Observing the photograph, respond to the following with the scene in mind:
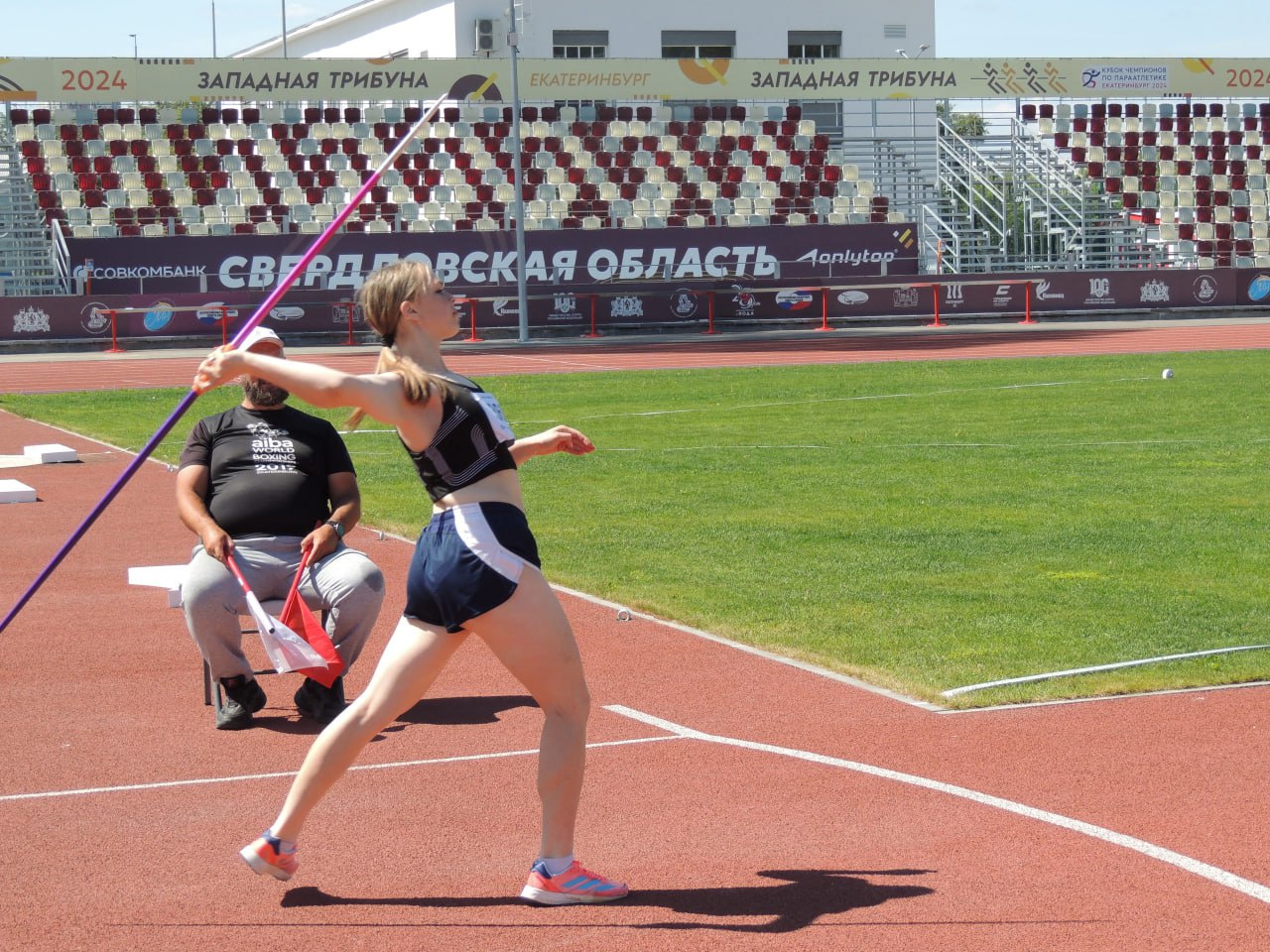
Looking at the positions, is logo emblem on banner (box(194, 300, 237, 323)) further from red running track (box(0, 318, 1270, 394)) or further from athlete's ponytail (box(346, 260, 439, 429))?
athlete's ponytail (box(346, 260, 439, 429))

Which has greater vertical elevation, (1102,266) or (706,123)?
(706,123)

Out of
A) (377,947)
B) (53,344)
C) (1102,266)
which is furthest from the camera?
(1102,266)

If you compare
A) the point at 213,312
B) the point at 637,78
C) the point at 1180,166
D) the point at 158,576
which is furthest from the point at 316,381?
the point at 1180,166

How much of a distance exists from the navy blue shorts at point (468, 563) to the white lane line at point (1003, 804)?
1992 mm

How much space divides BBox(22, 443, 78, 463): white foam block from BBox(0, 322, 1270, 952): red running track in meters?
9.03

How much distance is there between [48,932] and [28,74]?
41.0m

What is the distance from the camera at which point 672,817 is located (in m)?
5.66

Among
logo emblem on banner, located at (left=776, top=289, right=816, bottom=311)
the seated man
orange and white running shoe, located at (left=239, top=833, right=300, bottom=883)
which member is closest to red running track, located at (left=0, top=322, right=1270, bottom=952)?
orange and white running shoe, located at (left=239, top=833, right=300, bottom=883)

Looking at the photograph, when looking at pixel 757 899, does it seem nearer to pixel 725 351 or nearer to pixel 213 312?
pixel 725 351

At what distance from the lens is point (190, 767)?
6438 millimetres

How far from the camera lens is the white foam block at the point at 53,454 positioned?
16.8 metres

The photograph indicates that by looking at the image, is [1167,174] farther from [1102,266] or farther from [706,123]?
[706,123]

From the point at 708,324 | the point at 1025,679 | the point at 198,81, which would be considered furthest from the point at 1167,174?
the point at 1025,679

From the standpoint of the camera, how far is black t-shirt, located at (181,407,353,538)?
23.9 ft
